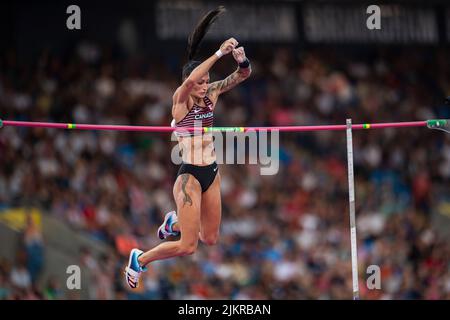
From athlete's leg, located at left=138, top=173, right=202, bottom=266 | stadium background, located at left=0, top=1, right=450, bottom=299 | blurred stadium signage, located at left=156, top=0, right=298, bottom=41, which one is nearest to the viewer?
athlete's leg, located at left=138, top=173, right=202, bottom=266

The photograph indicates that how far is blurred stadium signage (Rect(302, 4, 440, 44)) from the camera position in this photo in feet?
66.9

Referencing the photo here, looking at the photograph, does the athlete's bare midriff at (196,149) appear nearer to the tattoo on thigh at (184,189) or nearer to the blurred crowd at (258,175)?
the tattoo on thigh at (184,189)

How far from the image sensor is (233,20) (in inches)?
771

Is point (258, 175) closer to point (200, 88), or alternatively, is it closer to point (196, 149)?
point (196, 149)

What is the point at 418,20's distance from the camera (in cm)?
2102

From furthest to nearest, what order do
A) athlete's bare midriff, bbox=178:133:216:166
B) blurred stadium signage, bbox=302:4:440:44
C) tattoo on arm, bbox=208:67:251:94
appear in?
blurred stadium signage, bbox=302:4:440:44 < tattoo on arm, bbox=208:67:251:94 < athlete's bare midriff, bbox=178:133:216:166

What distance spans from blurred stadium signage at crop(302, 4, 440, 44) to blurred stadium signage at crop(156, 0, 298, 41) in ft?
2.05

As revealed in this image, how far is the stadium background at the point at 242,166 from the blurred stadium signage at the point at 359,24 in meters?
0.04

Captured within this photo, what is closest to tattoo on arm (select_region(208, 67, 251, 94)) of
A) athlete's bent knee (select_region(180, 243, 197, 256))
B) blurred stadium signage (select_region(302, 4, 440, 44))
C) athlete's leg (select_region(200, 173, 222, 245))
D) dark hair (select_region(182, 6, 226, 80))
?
dark hair (select_region(182, 6, 226, 80))

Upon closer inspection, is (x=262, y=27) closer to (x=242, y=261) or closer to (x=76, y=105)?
(x=76, y=105)

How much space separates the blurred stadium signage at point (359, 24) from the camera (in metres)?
20.4

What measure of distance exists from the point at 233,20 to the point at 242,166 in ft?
13.1

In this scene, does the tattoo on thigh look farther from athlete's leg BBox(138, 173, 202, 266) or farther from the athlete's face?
the athlete's face
